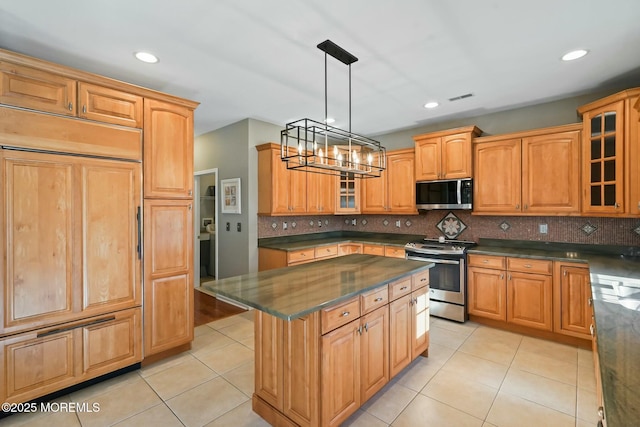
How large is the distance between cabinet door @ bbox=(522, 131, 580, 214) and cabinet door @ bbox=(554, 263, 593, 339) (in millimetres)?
711

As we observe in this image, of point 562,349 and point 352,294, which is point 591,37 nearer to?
point 352,294

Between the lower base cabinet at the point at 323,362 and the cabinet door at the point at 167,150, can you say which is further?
the cabinet door at the point at 167,150

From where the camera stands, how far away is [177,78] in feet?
9.57

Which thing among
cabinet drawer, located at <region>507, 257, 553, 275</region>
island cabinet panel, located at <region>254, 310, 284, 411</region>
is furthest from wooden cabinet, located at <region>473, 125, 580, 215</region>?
island cabinet panel, located at <region>254, 310, 284, 411</region>

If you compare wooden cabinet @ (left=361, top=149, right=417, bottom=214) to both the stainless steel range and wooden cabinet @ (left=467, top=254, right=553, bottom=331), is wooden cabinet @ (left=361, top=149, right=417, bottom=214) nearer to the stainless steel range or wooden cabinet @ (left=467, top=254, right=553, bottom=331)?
the stainless steel range

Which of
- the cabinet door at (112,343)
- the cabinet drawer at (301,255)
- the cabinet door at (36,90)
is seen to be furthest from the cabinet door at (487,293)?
the cabinet door at (36,90)

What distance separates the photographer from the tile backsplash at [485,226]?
325cm

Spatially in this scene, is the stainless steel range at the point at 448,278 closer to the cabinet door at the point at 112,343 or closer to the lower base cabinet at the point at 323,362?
the lower base cabinet at the point at 323,362

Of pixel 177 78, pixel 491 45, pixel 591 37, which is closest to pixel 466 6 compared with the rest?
pixel 491 45

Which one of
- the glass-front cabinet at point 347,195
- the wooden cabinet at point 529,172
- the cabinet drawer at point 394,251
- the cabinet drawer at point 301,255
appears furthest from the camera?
the glass-front cabinet at point 347,195

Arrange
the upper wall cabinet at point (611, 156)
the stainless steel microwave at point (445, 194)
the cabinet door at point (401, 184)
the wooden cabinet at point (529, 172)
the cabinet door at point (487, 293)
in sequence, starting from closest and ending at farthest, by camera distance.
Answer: the upper wall cabinet at point (611, 156) < the wooden cabinet at point (529, 172) < the cabinet door at point (487, 293) < the stainless steel microwave at point (445, 194) < the cabinet door at point (401, 184)

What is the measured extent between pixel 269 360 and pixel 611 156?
365cm

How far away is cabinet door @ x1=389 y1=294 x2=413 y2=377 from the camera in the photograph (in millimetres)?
2280

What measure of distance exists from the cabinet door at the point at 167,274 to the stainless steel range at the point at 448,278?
2.80 metres
